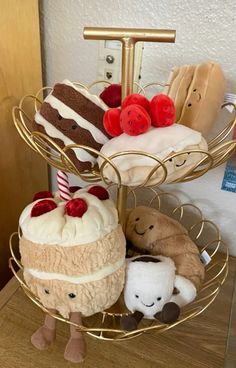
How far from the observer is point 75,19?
709 mm

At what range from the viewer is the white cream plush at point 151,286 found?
52cm

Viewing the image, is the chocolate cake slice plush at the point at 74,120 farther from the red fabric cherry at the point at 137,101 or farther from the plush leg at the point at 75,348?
the plush leg at the point at 75,348

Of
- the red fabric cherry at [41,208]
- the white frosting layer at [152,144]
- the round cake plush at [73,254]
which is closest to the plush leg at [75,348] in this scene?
the round cake plush at [73,254]

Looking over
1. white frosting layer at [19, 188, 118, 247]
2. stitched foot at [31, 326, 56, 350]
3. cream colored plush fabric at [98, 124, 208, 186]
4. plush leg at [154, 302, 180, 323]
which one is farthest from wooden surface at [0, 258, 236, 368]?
cream colored plush fabric at [98, 124, 208, 186]

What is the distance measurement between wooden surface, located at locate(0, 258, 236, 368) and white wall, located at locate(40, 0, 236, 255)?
263mm

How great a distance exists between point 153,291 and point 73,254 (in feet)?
0.47

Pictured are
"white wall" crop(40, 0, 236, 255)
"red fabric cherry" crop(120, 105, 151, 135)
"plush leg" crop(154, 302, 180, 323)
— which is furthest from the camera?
"white wall" crop(40, 0, 236, 255)

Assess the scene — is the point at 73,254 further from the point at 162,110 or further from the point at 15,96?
the point at 15,96

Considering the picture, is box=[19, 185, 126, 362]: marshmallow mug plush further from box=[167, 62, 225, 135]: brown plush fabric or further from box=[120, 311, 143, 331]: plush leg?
box=[167, 62, 225, 135]: brown plush fabric

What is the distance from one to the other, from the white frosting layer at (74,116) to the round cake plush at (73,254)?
0.10 meters

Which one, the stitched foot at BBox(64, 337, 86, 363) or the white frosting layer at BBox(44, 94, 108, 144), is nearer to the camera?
the white frosting layer at BBox(44, 94, 108, 144)

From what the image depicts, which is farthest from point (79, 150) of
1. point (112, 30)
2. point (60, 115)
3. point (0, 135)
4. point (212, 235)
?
point (212, 235)

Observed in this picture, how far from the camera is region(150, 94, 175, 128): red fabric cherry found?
422 mm

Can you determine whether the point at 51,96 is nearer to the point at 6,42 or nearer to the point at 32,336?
the point at 6,42
